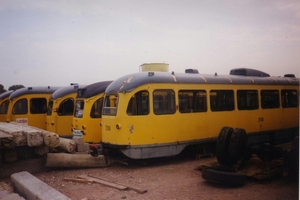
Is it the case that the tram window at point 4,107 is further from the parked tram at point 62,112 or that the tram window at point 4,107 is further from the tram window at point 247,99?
the tram window at point 247,99

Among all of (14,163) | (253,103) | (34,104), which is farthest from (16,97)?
(253,103)

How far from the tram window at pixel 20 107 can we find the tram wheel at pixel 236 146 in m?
9.45

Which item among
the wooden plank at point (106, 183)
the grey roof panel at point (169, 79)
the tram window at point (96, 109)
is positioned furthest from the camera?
the tram window at point (96, 109)

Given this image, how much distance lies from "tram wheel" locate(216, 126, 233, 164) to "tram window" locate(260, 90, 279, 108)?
494cm

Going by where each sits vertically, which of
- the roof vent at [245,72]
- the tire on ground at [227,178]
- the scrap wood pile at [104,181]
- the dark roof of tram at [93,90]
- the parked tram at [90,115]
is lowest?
the scrap wood pile at [104,181]

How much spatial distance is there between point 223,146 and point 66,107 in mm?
7633

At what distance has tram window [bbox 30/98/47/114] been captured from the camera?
1389 cm

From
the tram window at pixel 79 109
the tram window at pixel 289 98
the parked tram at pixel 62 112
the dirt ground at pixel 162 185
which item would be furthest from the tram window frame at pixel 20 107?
the tram window at pixel 289 98

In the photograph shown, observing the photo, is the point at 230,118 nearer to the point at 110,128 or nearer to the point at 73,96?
the point at 110,128

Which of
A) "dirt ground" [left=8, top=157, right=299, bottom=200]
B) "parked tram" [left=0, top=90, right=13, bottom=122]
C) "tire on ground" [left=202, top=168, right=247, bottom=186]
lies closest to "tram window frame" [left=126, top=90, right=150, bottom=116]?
"dirt ground" [left=8, top=157, right=299, bottom=200]

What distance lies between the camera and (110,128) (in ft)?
30.4

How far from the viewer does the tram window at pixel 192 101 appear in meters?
9.80

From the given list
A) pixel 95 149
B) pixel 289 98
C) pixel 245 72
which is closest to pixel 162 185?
pixel 95 149

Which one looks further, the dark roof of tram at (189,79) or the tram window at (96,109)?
the tram window at (96,109)
